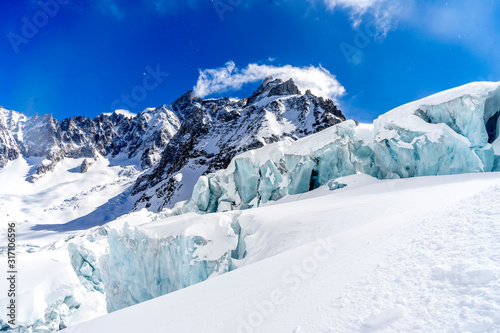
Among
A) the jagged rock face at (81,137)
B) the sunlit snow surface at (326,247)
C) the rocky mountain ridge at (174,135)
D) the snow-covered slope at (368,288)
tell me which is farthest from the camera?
the jagged rock face at (81,137)

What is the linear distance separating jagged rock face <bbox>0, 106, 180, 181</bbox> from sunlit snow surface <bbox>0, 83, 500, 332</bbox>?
127 metres

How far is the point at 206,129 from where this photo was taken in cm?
9869

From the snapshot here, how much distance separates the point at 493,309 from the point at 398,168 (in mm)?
17103

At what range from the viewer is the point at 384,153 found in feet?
59.1

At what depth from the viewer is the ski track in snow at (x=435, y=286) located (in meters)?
2.58

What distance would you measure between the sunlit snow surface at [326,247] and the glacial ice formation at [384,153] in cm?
9

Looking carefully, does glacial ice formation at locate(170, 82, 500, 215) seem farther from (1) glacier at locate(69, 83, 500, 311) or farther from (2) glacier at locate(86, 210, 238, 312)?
(2) glacier at locate(86, 210, 238, 312)

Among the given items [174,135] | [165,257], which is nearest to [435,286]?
[165,257]

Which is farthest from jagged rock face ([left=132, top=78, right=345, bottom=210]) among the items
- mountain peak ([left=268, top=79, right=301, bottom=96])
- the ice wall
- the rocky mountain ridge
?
the ice wall

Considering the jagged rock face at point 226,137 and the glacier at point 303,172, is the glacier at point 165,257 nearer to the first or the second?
the glacier at point 303,172

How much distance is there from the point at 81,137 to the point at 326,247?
17709 cm

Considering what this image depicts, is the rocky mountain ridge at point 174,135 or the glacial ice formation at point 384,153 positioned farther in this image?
the rocky mountain ridge at point 174,135

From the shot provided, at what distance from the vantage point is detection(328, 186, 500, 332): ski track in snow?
2.58m

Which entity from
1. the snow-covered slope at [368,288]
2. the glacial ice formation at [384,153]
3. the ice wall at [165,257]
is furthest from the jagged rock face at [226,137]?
the snow-covered slope at [368,288]
